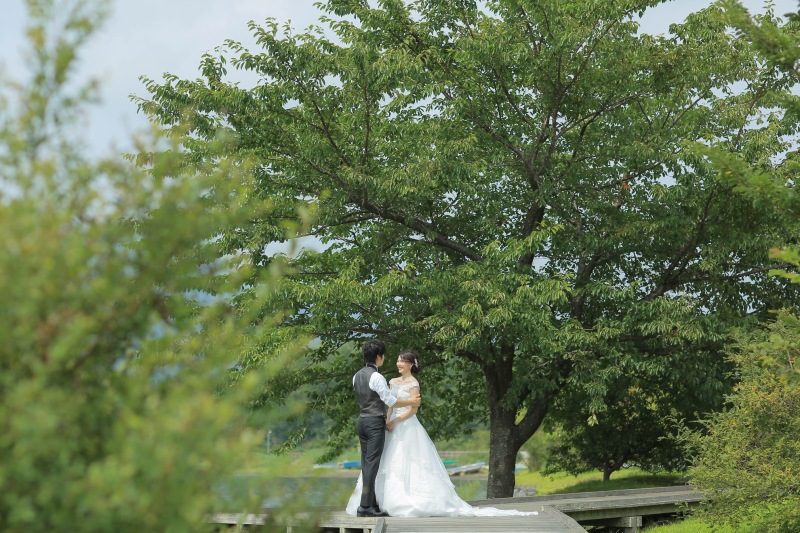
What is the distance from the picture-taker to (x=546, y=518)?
11.4m

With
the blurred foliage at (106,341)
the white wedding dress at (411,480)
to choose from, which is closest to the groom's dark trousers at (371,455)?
the white wedding dress at (411,480)

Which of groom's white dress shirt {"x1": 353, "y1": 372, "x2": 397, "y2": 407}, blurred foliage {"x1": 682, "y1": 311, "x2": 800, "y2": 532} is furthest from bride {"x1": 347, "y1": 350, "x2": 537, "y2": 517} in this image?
blurred foliage {"x1": 682, "y1": 311, "x2": 800, "y2": 532}

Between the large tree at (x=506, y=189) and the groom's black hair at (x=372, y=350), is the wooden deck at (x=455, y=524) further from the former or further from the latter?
the large tree at (x=506, y=189)

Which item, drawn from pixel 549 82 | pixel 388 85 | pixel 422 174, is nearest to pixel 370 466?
pixel 422 174

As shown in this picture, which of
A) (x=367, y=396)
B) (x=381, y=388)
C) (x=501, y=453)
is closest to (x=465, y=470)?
(x=501, y=453)

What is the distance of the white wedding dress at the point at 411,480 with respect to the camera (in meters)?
11.3

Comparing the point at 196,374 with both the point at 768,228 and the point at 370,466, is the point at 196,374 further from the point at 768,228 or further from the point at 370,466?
the point at 768,228

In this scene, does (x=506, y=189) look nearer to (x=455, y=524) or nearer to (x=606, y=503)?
(x=606, y=503)

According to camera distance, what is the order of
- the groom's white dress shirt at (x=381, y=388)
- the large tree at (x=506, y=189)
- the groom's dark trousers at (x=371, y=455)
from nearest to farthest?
the groom's white dress shirt at (x=381, y=388)
the groom's dark trousers at (x=371, y=455)
the large tree at (x=506, y=189)

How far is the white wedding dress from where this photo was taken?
37.1 feet

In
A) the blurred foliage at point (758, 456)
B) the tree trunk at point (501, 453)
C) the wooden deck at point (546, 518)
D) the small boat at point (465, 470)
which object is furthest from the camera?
the small boat at point (465, 470)

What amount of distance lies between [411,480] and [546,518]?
65.4 inches

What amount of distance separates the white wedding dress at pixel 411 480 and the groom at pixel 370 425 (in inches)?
5.2

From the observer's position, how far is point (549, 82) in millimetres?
17906
